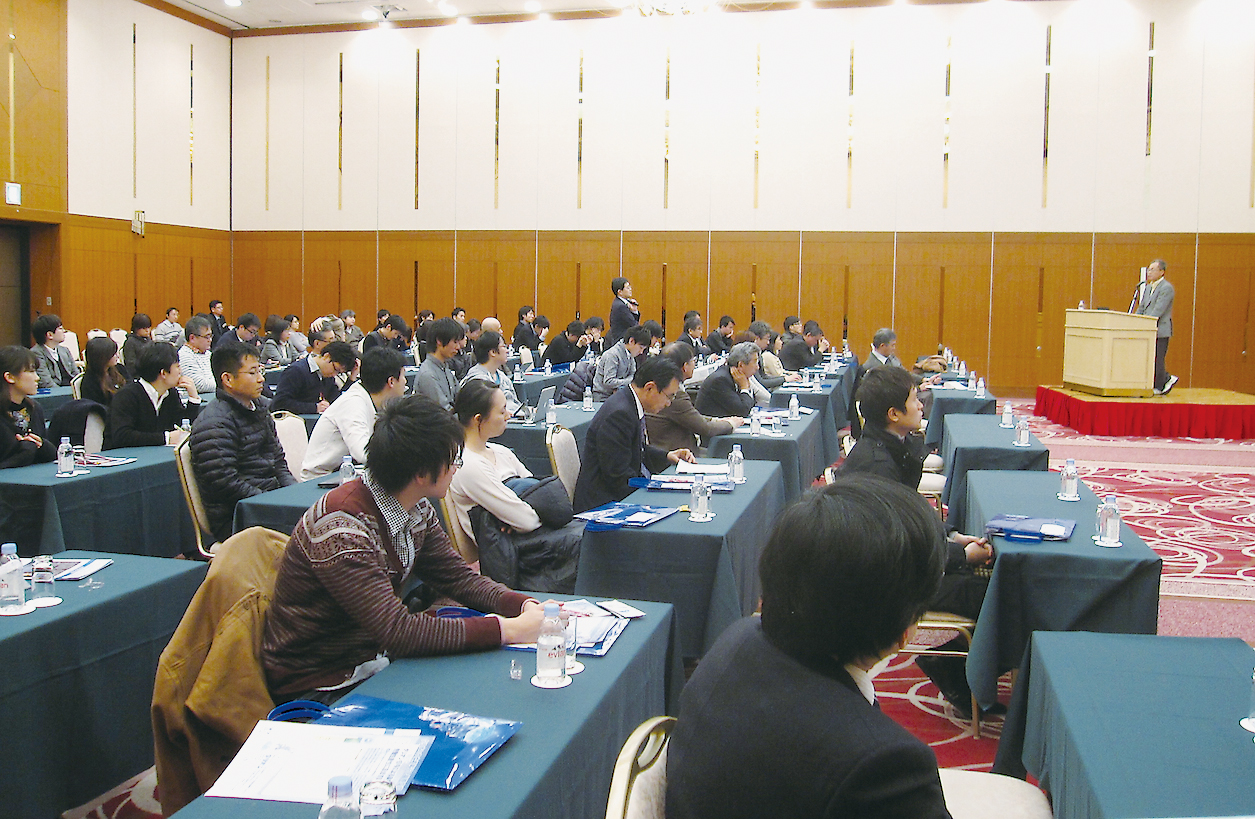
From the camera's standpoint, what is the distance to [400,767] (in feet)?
5.98

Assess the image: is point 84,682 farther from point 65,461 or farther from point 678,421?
point 678,421

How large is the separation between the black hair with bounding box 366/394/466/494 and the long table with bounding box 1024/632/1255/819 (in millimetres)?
1594

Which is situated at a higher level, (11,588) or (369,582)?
(369,582)

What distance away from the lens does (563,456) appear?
488 cm

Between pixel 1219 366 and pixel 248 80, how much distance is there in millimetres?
17090

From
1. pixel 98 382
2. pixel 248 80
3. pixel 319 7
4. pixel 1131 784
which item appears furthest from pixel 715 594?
pixel 248 80

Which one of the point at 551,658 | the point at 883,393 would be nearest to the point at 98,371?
the point at 883,393

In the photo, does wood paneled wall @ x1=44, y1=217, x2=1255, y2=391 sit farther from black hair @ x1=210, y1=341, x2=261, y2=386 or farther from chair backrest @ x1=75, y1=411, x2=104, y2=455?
black hair @ x1=210, y1=341, x2=261, y2=386

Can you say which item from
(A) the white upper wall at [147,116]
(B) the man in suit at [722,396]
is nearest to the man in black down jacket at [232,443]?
(B) the man in suit at [722,396]

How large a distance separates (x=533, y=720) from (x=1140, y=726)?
51.2 inches

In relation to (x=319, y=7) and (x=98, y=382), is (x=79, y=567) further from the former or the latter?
(x=319, y=7)

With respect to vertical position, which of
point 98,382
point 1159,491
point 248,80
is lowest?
point 1159,491

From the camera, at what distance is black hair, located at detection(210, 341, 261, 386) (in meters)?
4.64

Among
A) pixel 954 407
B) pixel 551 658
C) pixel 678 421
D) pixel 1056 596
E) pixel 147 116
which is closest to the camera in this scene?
pixel 551 658
